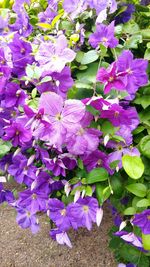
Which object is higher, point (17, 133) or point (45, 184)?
point (17, 133)

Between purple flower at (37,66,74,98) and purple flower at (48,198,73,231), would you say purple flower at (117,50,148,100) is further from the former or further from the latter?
purple flower at (48,198,73,231)

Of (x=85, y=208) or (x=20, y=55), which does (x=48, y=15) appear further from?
(x=85, y=208)

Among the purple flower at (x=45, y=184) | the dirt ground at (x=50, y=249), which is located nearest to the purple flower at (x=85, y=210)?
the purple flower at (x=45, y=184)

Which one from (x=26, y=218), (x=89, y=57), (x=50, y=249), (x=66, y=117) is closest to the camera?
(x=66, y=117)

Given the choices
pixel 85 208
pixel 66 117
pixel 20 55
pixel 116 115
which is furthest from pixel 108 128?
pixel 20 55

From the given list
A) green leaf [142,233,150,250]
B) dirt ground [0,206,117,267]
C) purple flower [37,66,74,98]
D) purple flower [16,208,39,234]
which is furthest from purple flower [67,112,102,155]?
dirt ground [0,206,117,267]

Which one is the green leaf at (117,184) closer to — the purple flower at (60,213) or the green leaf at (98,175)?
the green leaf at (98,175)

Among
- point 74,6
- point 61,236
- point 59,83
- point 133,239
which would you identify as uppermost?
point 74,6
